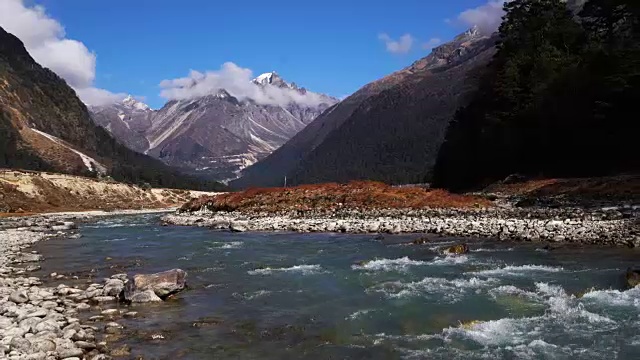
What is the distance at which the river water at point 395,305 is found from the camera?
1247 cm

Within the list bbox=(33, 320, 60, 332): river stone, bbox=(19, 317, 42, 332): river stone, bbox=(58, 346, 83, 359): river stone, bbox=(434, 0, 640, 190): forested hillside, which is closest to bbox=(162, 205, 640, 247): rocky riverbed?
bbox=(434, 0, 640, 190): forested hillside

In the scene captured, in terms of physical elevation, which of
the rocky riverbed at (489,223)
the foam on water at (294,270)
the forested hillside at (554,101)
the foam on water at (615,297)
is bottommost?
the foam on water at (294,270)

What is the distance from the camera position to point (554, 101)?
197 ft

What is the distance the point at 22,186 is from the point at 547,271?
103m

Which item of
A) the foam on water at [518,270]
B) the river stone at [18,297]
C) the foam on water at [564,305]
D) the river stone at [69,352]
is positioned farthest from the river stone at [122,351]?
the foam on water at [518,270]

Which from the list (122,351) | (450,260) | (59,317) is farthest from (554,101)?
(122,351)

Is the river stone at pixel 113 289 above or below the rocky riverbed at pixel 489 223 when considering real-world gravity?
below

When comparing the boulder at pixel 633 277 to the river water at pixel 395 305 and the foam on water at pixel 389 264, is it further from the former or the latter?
the foam on water at pixel 389 264

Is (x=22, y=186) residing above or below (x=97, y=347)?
above

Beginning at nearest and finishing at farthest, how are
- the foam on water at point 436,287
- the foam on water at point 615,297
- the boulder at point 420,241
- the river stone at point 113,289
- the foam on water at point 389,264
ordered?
the foam on water at point 615,297, the foam on water at point 436,287, the river stone at point 113,289, the foam on water at point 389,264, the boulder at point 420,241

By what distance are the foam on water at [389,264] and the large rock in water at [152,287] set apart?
8019mm

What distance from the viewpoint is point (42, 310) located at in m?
15.5

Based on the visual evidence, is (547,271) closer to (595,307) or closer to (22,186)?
(595,307)

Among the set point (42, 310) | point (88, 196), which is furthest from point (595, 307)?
point (88, 196)
